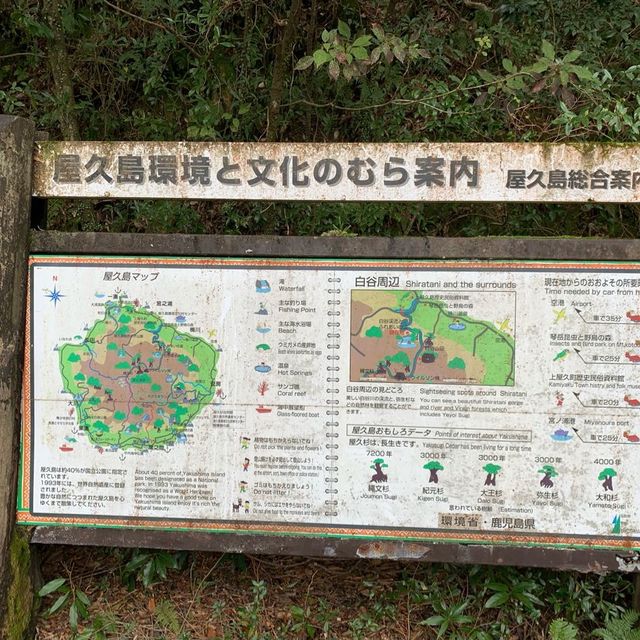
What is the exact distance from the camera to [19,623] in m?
3.46

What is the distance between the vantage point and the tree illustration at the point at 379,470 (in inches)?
131

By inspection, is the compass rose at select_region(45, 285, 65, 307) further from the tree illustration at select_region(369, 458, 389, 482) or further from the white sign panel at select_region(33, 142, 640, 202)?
the tree illustration at select_region(369, 458, 389, 482)

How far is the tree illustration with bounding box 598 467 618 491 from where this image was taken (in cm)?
321

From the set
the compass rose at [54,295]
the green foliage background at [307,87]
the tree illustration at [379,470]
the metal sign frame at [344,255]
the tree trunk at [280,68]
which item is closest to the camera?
the metal sign frame at [344,255]

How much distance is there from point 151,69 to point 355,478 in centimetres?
400

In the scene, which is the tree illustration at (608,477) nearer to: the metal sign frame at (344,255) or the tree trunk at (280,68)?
the metal sign frame at (344,255)

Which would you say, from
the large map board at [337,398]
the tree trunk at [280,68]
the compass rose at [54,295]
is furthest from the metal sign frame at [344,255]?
the tree trunk at [280,68]

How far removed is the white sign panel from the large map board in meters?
0.39

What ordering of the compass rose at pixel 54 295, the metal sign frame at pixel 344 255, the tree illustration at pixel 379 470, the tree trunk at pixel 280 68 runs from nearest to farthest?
1. the metal sign frame at pixel 344 255
2. the tree illustration at pixel 379 470
3. the compass rose at pixel 54 295
4. the tree trunk at pixel 280 68

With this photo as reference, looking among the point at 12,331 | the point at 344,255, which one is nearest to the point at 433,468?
the point at 344,255

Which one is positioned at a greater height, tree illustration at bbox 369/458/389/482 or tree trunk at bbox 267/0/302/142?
tree trunk at bbox 267/0/302/142

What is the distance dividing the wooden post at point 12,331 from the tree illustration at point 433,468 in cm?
235

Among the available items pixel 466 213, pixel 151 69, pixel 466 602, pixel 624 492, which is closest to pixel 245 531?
pixel 466 602

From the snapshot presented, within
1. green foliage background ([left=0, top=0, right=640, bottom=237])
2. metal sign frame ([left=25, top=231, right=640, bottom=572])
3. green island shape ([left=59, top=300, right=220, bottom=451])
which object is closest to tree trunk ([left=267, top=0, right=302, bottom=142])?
green foliage background ([left=0, top=0, right=640, bottom=237])
